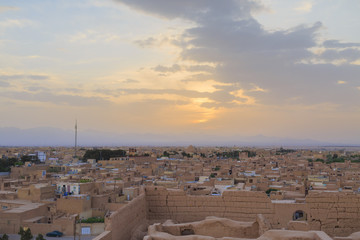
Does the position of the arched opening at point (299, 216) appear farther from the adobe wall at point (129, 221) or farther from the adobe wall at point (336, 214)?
the adobe wall at point (129, 221)

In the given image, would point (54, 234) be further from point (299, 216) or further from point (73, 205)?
A: point (299, 216)

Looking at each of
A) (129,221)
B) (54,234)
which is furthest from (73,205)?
(129,221)

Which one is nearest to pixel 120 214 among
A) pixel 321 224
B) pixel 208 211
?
pixel 208 211

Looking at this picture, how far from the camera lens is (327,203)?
12.9 meters

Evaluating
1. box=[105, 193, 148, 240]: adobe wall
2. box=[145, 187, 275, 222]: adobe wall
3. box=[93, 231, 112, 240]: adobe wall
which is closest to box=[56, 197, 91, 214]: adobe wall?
box=[145, 187, 275, 222]: adobe wall

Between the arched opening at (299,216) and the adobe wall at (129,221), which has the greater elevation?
the adobe wall at (129,221)

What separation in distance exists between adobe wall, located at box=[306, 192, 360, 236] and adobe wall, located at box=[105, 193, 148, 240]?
6102 mm

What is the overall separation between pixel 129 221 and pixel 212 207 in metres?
3.40

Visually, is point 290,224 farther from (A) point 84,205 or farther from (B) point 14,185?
(B) point 14,185

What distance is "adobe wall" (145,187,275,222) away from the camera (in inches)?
495

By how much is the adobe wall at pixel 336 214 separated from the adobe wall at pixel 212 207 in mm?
1709

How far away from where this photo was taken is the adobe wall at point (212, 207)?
12570mm

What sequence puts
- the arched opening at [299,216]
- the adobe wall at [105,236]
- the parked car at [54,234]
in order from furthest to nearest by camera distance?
the parked car at [54,234] → the arched opening at [299,216] → the adobe wall at [105,236]

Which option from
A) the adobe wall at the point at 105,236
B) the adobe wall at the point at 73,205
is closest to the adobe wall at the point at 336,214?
the adobe wall at the point at 105,236
